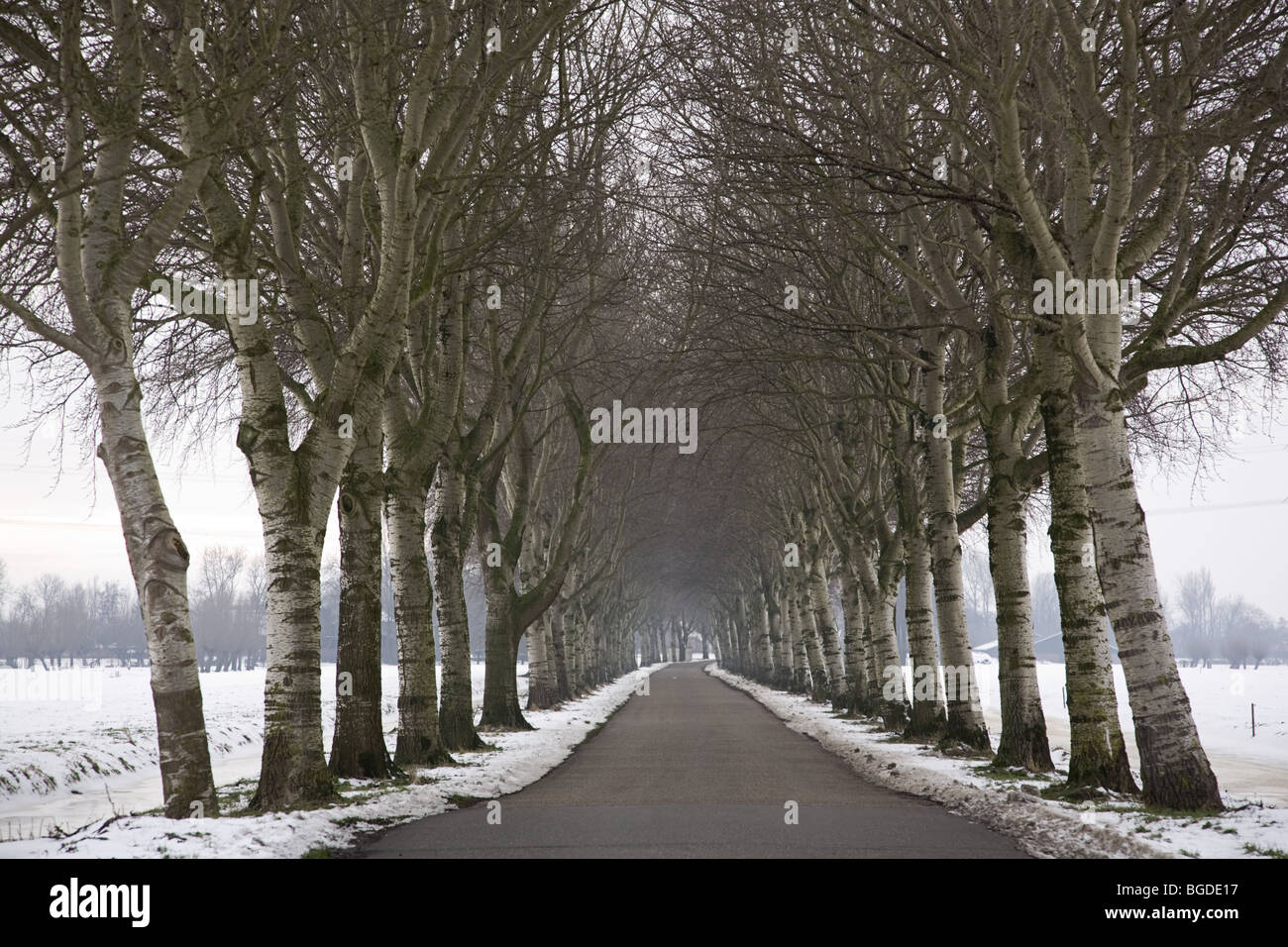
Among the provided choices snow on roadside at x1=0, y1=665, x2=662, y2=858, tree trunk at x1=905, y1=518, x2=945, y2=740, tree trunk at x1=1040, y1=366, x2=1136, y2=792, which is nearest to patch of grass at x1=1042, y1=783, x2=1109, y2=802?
tree trunk at x1=1040, y1=366, x2=1136, y2=792

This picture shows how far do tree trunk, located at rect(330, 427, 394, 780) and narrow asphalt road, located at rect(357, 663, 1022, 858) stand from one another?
1.85 m

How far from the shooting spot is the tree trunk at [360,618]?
456 inches

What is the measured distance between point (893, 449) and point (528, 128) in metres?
8.24

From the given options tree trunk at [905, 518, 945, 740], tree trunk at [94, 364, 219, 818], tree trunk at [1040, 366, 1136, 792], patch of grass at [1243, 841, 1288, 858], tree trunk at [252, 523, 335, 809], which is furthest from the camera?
tree trunk at [905, 518, 945, 740]

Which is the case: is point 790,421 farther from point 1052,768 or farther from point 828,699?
point 1052,768

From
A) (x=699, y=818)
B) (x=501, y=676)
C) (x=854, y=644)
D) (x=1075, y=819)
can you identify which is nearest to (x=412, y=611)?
(x=699, y=818)

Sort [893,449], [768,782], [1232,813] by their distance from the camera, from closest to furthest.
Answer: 1. [1232,813]
2. [768,782]
3. [893,449]

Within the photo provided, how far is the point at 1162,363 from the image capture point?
10266mm

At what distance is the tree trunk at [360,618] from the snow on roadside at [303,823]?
466 millimetres

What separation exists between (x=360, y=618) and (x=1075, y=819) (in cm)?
760

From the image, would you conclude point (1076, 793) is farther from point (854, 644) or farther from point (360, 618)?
point (854, 644)

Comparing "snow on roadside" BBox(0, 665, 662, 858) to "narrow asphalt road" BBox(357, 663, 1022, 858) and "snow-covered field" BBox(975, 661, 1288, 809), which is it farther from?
"snow-covered field" BBox(975, 661, 1288, 809)

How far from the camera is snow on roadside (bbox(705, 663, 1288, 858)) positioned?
6.94 m

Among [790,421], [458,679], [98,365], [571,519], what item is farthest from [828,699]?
[98,365]
